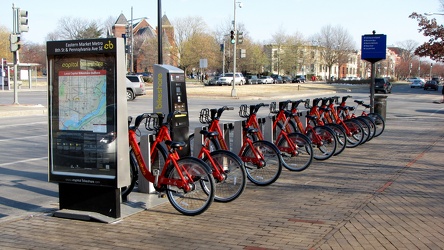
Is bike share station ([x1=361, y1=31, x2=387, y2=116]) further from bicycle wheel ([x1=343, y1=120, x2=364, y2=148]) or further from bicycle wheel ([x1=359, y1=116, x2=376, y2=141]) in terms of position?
bicycle wheel ([x1=343, y1=120, x2=364, y2=148])

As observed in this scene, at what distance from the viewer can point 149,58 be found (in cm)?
7175

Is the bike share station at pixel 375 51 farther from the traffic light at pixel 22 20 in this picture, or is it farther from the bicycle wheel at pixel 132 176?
the traffic light at pixel 22 20

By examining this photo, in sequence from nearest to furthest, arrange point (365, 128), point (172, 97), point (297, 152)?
point (172, 97) < point (297, 152) < point (365, 128)

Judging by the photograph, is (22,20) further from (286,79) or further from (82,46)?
(286,79)

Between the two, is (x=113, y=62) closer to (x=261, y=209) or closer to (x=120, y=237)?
(x=120, y=237)

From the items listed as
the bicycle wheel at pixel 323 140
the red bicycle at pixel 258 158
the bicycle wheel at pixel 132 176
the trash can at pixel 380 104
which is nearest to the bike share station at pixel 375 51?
the trash can at pixel 380 104

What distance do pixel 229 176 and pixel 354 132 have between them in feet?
19.8

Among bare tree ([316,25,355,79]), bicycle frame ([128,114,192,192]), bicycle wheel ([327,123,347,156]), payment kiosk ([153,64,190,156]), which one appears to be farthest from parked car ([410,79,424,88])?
bicycle frame ([128,114,192,192])

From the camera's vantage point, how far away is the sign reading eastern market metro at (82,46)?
18.4 ft

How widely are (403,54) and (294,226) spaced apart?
135 m

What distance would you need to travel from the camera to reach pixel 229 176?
6.60 m

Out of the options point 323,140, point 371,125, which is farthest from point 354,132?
point 323,140

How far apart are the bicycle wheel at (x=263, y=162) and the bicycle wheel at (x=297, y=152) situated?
1060 millimetres

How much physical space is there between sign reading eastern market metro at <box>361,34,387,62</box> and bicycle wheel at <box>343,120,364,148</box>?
583 cm
